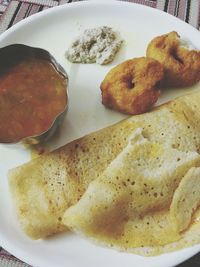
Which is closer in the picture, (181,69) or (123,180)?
(123,180)

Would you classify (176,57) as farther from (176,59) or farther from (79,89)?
(79,89)

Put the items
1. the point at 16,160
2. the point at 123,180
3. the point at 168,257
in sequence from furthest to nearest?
the point at 16,160 → the point at 123,180 → the point at 168,257

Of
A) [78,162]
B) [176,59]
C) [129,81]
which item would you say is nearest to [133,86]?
[129,81]

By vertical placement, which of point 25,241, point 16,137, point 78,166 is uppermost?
point 16,137

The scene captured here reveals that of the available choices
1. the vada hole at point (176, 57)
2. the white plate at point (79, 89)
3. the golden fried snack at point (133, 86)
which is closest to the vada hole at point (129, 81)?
the golden fried snack at point (133, 86)

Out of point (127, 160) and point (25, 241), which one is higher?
point (127, 160)

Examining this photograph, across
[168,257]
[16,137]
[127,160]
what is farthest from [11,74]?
[168,257]

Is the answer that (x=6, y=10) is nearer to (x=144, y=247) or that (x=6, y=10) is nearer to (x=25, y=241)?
(x=25, y=241)

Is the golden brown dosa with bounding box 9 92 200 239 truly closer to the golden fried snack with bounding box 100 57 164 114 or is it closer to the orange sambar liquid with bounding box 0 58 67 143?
the golden fried snack with bounding box 100 57 164 114
